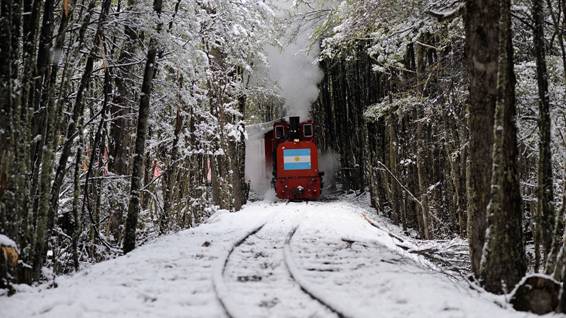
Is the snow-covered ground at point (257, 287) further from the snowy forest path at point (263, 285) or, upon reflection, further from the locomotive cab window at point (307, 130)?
the locomotive cab window at point (307, 130)

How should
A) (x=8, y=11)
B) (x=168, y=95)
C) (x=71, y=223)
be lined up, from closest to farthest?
(x=8, y=11) → (x=71, y=223) → (x=168, y=95)

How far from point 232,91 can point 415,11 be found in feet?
31.5

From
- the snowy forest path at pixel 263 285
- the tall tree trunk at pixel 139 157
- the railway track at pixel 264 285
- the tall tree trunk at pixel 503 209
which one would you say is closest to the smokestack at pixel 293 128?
the snowy forest path at pixel 263 285

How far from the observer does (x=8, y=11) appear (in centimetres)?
408

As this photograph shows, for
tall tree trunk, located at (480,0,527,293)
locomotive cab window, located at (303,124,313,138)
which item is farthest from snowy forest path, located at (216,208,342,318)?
locomotive cab window, located at (303,124,313,138)

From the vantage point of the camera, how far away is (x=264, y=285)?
4.67 m

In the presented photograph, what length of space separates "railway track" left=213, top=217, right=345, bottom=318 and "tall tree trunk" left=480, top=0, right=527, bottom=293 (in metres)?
A: 1.80

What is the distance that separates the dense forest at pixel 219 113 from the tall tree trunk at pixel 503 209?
0.5 inches

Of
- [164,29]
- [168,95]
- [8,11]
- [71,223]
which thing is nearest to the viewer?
[8,11]

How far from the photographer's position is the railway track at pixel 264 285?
3.63 metres

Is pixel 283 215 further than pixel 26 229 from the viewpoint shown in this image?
Yes

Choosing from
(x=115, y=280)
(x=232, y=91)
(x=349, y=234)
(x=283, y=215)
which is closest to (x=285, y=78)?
(x=232, y=91)

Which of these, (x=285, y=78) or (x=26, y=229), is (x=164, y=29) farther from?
(x=285, y=78)

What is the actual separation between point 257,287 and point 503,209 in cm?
255
